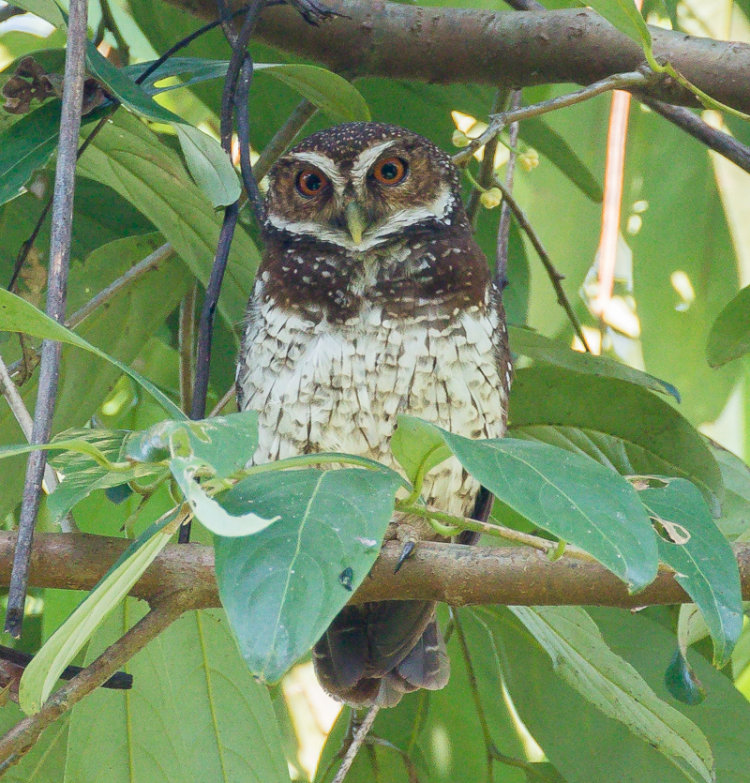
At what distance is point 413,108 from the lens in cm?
202

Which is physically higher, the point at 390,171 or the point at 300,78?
the point at 300,78

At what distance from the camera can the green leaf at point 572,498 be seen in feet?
2.22

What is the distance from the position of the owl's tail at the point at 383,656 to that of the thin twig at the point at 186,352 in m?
0.43

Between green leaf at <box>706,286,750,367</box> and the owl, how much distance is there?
0.35 metres

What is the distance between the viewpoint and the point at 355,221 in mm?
1682

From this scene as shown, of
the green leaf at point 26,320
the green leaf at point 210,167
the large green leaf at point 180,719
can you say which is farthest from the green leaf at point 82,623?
Result: the large green leaf at point 180,719

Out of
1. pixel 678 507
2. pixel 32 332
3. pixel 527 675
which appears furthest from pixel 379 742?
pixel 32 332

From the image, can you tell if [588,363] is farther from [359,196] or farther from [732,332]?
[359,196]

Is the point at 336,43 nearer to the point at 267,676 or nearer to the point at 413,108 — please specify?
the point at 413,108

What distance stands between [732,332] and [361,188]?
2.14 ft

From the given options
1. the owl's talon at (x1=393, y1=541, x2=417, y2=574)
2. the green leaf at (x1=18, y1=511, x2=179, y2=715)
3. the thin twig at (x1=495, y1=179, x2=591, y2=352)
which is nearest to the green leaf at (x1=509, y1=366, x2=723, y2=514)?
the thin twig at (x1=495, y1=179, x2=591, y2=352)

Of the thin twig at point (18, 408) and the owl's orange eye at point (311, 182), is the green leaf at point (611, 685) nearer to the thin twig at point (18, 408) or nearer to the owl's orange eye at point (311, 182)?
the thin twig at point (18, 408)

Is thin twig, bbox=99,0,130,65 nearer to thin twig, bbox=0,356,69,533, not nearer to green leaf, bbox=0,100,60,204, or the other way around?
green leaf, bbox=0,100,60,204

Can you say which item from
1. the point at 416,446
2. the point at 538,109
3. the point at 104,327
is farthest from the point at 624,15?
the point at 104,327
